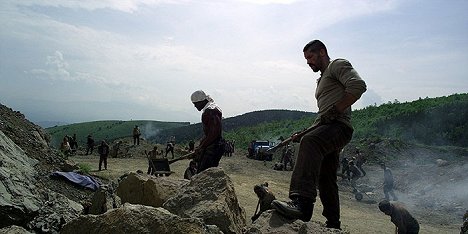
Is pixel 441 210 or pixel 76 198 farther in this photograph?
pixel 441 210

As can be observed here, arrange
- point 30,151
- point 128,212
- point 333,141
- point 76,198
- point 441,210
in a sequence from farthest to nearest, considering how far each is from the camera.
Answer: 1. point 441,210
2. point 30,151
3. point 76,198
4. point 333,141
5. point 128,212

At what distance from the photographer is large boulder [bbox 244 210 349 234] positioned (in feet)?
10.3

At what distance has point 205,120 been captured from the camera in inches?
212

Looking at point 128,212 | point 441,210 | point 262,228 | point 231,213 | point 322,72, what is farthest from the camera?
point 441,210

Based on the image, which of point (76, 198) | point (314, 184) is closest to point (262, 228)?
point (314, 184)

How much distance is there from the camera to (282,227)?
3248 millimetres

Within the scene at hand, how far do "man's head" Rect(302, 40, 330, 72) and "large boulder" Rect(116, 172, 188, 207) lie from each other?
2781 millimetres

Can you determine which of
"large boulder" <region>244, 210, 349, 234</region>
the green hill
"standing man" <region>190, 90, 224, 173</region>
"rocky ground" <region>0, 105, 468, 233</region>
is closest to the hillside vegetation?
"rocky ground" <region>0, 105, 468, 233</region>

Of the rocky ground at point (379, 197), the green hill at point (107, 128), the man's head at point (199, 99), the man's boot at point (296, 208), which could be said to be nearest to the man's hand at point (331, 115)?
the man's boot at point (296, 208)

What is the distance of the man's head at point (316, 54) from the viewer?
3.76m

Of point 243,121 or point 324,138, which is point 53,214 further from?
point 243,121

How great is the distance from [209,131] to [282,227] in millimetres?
2372

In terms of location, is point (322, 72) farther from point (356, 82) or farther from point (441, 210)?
point (441, 210)

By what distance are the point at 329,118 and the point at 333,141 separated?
0.20 m
